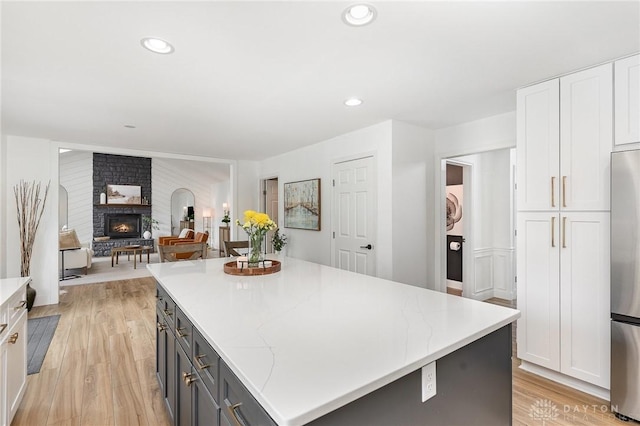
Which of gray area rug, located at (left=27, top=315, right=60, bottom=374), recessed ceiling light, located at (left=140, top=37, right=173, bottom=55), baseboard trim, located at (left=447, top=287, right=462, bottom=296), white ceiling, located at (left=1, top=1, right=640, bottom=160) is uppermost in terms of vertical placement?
white ceiling, located at (left=1, top=1, right=640, bottom=160)

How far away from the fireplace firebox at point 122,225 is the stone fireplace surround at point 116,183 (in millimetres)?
96

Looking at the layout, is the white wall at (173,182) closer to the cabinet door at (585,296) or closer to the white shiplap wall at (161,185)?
the white shiplap wall at (161,185)

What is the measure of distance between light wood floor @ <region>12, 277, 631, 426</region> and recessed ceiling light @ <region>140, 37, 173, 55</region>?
237 centimetres

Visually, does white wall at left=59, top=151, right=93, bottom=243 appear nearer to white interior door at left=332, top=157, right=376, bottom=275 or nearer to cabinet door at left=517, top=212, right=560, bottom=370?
white interior door at left=332, top=157, right=376, bottom=275

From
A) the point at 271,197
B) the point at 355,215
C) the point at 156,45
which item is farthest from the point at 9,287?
the point at 271,197

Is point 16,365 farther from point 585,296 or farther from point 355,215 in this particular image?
point 585,296

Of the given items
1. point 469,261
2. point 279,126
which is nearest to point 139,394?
point 279,126

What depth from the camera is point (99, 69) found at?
2238 mm

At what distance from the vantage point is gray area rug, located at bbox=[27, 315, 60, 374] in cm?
273

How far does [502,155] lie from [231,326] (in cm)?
483

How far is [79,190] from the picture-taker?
920cm

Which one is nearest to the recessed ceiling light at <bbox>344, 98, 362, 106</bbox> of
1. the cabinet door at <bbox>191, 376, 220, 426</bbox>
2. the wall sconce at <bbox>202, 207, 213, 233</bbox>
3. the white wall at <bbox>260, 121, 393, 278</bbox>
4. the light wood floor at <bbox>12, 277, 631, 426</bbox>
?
the white wall at <bbox>260, 121, 393, 278</bbox>

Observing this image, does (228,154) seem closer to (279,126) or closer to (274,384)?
(279,126)

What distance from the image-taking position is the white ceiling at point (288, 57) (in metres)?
1.62
